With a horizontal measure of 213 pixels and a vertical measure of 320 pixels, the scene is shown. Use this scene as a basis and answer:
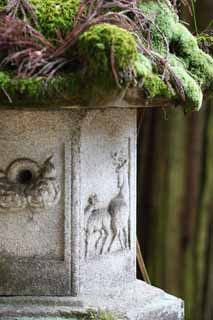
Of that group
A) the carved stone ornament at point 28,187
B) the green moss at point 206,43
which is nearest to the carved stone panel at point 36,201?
the carved stone ornament at point 28,187

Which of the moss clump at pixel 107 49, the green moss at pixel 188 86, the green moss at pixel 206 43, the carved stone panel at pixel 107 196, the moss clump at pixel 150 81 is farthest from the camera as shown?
the green moss at pixel 206 43

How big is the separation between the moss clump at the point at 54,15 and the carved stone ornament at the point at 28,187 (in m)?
0.33

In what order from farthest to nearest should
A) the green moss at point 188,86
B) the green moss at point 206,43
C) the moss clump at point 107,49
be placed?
the green moss at point 206,43 → the green moss at point 188,86 → the moss clump at point 107,49

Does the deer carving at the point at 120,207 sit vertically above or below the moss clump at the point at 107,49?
below

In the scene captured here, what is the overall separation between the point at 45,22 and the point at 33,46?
108 mm

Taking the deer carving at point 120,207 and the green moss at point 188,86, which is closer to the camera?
the green moss at point 188,86

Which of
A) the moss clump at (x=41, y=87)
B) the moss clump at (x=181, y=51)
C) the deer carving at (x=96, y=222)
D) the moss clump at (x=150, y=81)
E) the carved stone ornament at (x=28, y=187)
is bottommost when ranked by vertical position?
the deer carving at (x=96, y=222)

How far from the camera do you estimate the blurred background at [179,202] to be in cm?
322

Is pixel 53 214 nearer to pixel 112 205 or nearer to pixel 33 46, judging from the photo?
pixel 112 205

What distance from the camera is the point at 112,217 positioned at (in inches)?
78.4

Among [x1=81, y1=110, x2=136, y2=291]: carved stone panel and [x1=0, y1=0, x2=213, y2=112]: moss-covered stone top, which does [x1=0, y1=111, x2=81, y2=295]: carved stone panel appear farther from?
[x1=0, y1=0, x2=213, y2=112]: moss-covered stone top

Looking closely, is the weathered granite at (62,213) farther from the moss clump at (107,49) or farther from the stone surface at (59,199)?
the moss clump at (107,49)

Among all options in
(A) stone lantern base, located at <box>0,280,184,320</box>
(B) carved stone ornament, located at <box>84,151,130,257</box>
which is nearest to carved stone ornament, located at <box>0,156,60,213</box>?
(B) carved stone ornament, located at <box>84,151,130,257</box>

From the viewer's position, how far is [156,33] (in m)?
1.86
